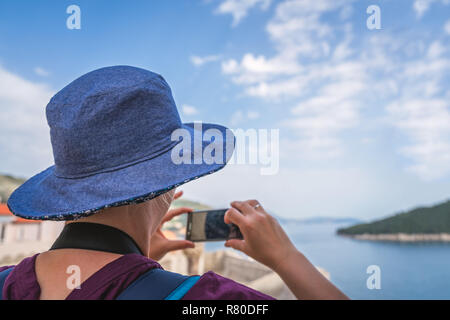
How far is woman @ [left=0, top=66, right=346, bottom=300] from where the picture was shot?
Answer: 0.70m

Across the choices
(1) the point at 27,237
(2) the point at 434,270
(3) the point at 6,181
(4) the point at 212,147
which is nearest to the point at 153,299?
(4) the point at 212,147

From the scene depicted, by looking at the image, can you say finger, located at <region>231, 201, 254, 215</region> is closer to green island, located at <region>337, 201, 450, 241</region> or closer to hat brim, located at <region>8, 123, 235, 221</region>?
hat brim, located at <region>8, 123, 235, 221</region>

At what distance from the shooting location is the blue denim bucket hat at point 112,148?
2.83ft

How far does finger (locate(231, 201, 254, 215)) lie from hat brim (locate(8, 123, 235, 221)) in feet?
0.55

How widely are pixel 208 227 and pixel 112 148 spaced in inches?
25.8

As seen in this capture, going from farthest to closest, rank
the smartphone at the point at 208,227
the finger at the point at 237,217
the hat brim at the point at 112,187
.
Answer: the smartphone at the point at 208,227, the hat brim at the point at 112,187, the finger at the point at 237,217

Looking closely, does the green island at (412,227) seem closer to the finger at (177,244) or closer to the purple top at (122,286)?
the finger at (177,244)

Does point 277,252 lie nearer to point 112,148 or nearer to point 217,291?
point 217,291

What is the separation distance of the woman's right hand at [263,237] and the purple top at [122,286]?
86 mm

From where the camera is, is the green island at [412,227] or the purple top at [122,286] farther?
the green island at [412,227]

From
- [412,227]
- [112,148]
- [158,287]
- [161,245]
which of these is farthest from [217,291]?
[412,227]

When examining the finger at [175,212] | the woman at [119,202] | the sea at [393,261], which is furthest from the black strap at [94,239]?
the sea at [393,261]

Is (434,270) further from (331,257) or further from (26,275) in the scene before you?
(26,275)
